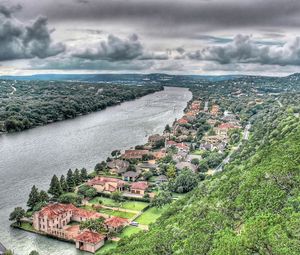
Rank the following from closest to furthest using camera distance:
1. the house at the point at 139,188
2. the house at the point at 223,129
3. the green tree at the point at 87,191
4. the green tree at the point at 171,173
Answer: the green tree at the point at 87,191 < the house at the point at 139,188 < the green tree at the point at 171,173 < the house at the point at 223,129

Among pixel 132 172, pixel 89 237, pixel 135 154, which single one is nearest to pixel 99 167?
pixel 132 172

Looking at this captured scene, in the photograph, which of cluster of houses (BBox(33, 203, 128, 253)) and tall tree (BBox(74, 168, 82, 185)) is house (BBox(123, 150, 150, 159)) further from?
cluster of houses (BBox(33, 203, 128, 253))

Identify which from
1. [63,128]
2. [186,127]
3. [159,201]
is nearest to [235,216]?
[159,201]

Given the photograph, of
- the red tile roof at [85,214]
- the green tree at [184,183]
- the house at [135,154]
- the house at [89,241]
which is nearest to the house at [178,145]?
the house at [135,154]

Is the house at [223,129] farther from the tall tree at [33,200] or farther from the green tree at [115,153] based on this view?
the tall tree at [33,200]

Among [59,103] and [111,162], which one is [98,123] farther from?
[111,162]

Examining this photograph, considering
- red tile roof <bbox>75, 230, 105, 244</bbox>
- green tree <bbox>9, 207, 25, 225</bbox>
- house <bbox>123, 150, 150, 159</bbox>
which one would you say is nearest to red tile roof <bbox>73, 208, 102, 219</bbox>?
red tile roof <bbox>75, 230, 105, 244</bbox>
